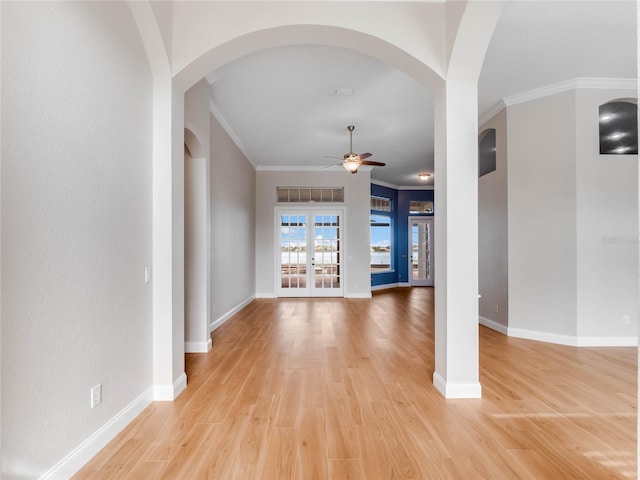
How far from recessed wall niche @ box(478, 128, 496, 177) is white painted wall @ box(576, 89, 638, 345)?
106 cm

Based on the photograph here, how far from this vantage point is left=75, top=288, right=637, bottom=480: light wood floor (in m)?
1.75

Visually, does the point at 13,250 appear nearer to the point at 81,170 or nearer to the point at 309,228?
the point at 81,170

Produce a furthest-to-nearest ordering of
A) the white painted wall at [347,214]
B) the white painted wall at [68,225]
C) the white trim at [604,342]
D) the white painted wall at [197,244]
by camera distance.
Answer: the white painted wall at [347,214] → the white trim at [604,342] → the white painted wall at [197,244] → the white painted wall at [68,225]

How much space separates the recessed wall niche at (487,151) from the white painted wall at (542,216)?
482mm

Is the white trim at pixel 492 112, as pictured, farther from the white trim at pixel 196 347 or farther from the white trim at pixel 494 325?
the white trim at pixel 196 347

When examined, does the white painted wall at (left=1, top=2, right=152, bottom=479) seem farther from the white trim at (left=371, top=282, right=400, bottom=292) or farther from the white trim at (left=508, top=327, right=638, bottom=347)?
the white trim at (left=371, top=282, right=400, bottom=292)

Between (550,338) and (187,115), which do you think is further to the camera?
(550,338)

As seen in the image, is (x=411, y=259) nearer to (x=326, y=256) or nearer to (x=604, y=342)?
(x=326, y=256)

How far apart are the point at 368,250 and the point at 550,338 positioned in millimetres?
4351

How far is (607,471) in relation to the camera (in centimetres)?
171

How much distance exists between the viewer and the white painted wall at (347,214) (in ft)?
25.7

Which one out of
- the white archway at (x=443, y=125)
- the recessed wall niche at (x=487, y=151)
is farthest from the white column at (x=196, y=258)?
the recessed wall niche at (x=487, y=151)

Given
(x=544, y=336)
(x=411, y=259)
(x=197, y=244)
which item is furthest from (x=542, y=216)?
(x=411, y=259)

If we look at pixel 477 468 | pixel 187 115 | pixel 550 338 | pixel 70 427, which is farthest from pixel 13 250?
pixel 550 338
